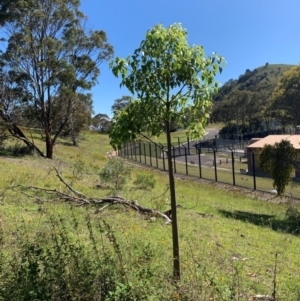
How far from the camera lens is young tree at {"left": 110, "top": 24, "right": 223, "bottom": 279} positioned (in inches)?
153

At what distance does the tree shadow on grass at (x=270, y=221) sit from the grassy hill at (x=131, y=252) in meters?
0.04

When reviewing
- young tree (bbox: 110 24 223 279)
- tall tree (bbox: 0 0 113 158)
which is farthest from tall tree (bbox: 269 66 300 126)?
young tree (bbox: 110 24 223 279)

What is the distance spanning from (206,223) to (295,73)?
57.3 metres

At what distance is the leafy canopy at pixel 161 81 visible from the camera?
12.8ft

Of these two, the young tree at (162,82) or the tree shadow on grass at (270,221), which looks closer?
the young tree at (162,82)

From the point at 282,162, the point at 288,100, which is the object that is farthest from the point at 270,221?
the point at 288,100

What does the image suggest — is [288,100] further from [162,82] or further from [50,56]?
[162,82]

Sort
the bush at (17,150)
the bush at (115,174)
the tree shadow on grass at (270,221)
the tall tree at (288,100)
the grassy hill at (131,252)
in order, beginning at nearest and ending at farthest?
the grassy hill at (131,252) < the tree shadow on grass at (270,221) < the bush at (115,174) < the bush at (17,150) < the tall tree at (288,100)

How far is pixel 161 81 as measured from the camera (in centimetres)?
404

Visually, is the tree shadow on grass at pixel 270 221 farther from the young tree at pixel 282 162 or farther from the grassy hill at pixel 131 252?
the young tree at pixel 282 162

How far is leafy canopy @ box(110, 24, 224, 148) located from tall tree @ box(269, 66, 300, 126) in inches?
2298

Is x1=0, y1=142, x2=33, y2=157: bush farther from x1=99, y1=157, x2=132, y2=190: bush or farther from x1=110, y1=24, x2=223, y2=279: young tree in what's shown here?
x1=110, y1=24, x2=223, y2=279: young tree

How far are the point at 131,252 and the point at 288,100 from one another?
59.0 m

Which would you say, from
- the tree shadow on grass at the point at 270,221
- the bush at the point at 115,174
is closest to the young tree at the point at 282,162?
the tree shadow on grass at the point at 270,221
